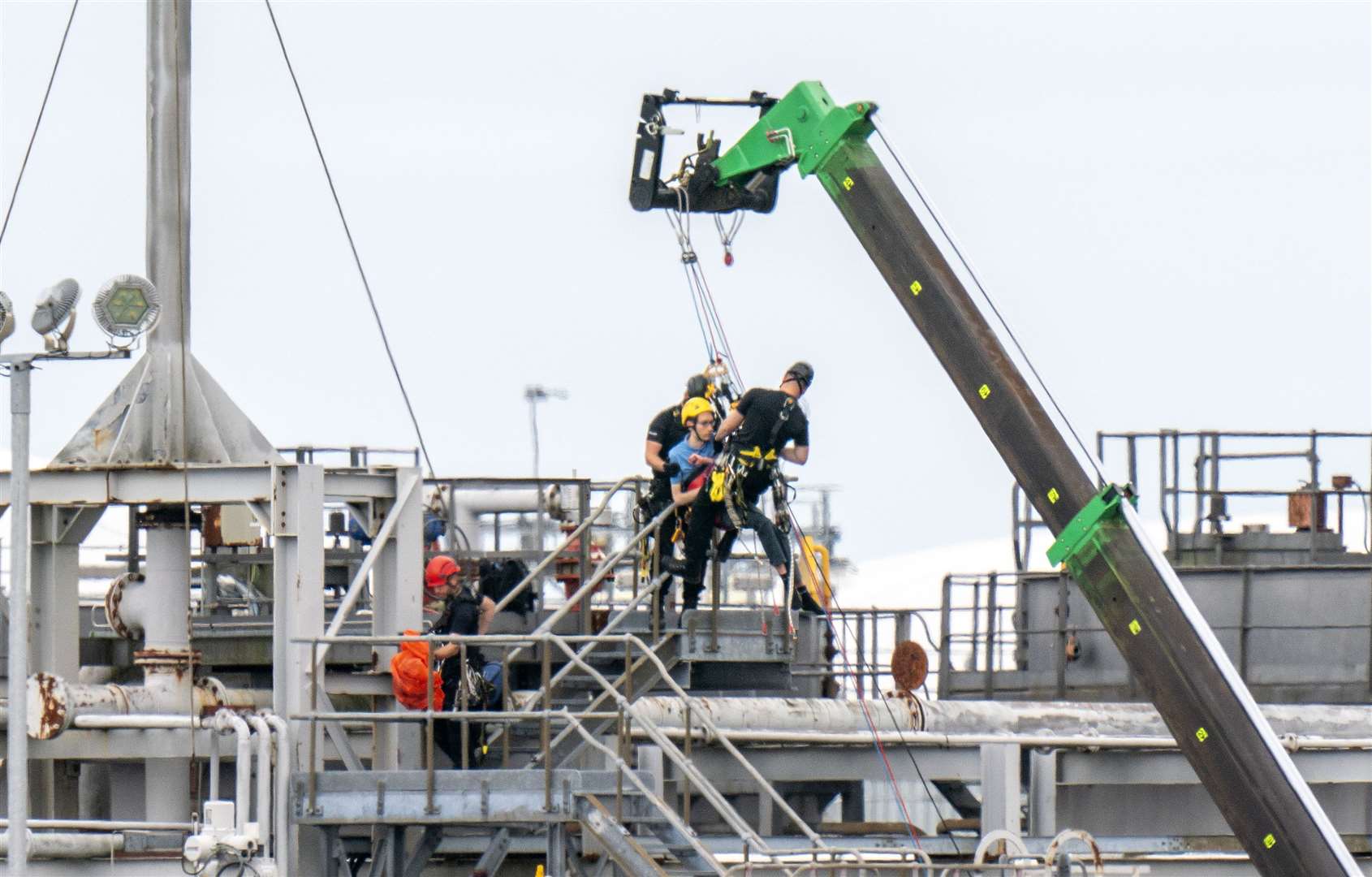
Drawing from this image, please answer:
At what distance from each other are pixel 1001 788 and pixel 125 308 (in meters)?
8.89

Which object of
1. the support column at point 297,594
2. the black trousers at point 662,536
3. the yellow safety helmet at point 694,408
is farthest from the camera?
the black trousers at point 662,536

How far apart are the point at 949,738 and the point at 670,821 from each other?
462cm

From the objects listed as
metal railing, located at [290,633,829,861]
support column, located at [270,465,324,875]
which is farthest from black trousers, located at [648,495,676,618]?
support column, located at [270,465,324,875]

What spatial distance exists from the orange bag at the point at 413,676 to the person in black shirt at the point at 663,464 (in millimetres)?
2565

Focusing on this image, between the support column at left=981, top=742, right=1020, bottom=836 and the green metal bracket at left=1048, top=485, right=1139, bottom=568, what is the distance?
4.30 meters

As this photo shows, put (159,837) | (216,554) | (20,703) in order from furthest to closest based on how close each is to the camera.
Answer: (216,554)
(159,837)
(20,703)

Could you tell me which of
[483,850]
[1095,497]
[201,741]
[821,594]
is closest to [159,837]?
[201,741]

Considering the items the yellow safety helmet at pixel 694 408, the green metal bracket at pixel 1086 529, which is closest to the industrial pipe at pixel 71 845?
the yellow safety helmet at pixel 694 408

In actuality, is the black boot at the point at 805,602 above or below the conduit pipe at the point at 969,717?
above

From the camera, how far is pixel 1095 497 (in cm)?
1795

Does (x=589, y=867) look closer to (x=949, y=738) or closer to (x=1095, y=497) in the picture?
(x=949, y=738)

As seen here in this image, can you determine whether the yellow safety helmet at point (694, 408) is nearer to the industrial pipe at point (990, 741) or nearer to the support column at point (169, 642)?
the industrial pipe at point (990, 741)

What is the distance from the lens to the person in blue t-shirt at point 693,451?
2131cm

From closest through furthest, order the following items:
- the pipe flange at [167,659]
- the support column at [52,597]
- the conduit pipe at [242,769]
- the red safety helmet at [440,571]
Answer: the conduit pipe at [242,769] < the red safety helmet at [440,571] < the pipe flange at [167,659] < the support column at [52,597]
